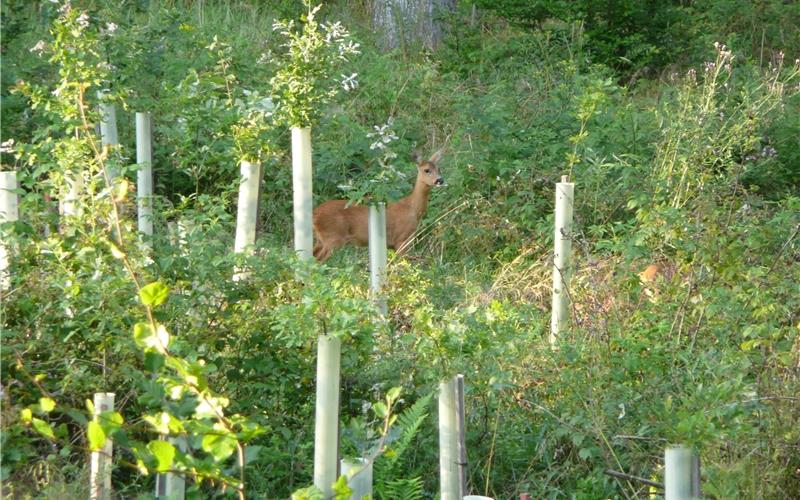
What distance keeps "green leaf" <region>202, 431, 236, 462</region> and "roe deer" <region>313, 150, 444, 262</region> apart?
243 inches

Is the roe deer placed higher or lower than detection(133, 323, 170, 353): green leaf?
higher

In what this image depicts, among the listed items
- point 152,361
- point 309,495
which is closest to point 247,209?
point 309,495

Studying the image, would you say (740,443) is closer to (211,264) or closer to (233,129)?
(211,264)

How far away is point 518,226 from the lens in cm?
878

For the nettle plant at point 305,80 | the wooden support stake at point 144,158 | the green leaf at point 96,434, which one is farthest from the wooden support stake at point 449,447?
the wooden support stake at point 144,158

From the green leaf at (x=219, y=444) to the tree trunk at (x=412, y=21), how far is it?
35.9 feet

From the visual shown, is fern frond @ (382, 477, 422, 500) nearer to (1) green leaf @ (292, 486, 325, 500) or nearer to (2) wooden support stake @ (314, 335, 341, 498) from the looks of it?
(2) wooden support stake @ (314, 335, 341, 498)

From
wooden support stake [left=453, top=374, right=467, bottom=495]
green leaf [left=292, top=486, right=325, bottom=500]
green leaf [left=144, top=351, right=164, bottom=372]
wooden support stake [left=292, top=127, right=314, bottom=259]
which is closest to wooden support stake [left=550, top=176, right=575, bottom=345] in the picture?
wooden support stake [left=292, top=127, right=314, bottom=259]

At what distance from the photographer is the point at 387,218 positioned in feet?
31.6

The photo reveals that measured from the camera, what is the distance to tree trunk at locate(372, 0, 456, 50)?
13.9 metres

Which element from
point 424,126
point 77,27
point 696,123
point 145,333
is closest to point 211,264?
point 77,27

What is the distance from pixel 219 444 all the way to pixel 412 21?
1146 cm

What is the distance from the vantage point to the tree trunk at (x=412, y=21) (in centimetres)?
1393

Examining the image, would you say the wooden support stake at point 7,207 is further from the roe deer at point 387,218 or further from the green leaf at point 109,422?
the roe deer at point 387,218
